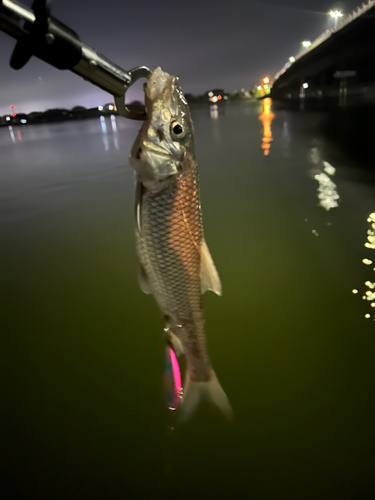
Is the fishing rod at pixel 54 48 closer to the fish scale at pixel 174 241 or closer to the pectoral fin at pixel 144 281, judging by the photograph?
the fish scale at pixel 174 241

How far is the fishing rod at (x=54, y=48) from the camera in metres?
1.02

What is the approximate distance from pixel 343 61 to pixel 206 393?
32.9m

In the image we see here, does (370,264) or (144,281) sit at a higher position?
(144,281)

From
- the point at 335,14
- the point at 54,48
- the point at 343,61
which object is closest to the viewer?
the point at 54,48

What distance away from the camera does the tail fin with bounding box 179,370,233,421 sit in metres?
2.06

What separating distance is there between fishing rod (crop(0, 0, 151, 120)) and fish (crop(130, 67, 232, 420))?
0.22 metres

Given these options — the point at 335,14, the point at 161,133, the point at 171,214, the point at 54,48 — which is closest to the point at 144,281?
the point at 171,214

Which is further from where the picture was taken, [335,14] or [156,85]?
[335,14]

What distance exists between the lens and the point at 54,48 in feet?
3.57

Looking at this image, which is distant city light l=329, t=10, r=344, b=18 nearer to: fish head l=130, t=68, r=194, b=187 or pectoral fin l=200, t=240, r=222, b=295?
fish head l=130, t=68, r=194, b=187

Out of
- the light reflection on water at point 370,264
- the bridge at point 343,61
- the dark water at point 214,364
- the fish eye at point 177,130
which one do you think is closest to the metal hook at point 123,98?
the fish eye at point 177,130

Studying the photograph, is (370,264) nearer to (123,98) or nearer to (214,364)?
(214,364)

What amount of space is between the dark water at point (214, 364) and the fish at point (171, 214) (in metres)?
1.12

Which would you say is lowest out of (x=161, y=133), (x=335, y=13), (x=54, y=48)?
(x=161, y=133)
